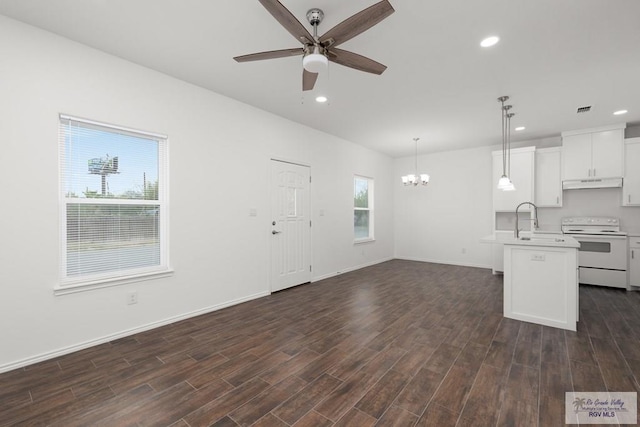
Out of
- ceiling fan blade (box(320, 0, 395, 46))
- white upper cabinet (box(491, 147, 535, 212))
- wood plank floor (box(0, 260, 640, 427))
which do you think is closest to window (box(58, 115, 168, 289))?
wood plank floor (box(0, 260, 640, 427))

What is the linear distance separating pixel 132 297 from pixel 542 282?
4.47 meters

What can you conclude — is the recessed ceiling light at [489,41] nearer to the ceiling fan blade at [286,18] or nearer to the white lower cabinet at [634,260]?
the ceiling fan blade at [286,18]

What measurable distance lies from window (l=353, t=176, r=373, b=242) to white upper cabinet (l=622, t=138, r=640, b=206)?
4.52 metres

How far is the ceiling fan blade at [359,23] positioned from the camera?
1.74 metres

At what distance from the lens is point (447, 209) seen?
7.03 meters

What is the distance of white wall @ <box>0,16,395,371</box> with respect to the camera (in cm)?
238

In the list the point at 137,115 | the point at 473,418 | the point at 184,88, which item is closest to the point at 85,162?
the point at 137,115

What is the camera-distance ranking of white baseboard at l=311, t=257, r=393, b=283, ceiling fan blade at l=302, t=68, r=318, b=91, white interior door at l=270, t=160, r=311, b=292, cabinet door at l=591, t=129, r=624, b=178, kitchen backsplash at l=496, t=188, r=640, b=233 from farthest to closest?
white baseboard at l=311, t=257, r=393, b=283, kitchen backsplash at l=496, t=188, r=640, b=233, cabinet door at l=591, t=129, r=624, b=178, white interior door at l=270, t=160, r=311, b=292, ceiling fan blade at l=302, t=68, r=318, b=91

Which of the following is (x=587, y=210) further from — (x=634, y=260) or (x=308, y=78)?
(x=308, y=78)

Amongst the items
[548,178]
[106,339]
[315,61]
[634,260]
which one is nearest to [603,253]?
[634,260]

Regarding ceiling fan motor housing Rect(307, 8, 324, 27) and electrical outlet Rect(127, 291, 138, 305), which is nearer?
ceiling fan motor housing Rect(307, 8, 324, 27)

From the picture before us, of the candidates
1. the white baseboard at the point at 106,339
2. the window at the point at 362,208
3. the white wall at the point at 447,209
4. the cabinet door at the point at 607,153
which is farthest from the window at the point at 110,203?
the cabinet door at the point at 607,153
